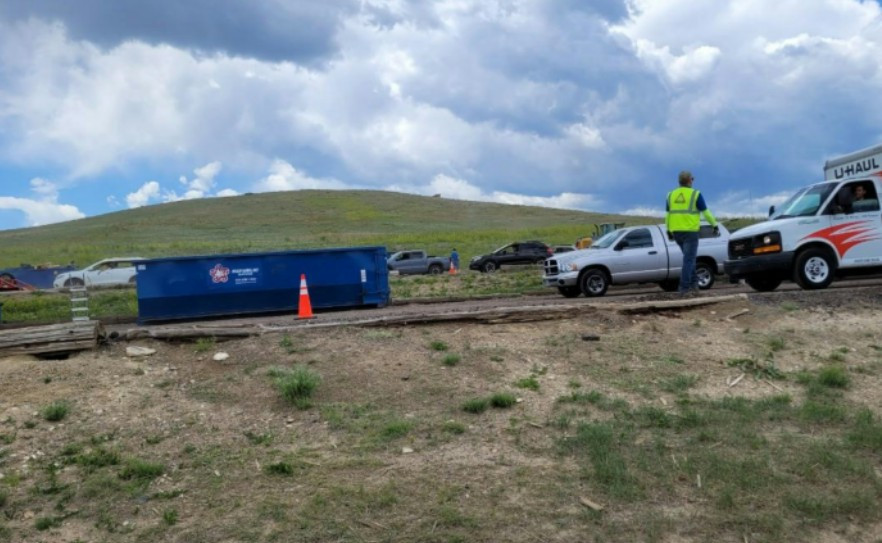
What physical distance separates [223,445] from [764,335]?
673cm

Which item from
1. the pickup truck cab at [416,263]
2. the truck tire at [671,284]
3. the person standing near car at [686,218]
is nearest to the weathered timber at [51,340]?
the person standing near car at [686,218]

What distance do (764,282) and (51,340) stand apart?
12.0m

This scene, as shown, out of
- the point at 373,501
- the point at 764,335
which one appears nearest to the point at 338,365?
the point at 373,501

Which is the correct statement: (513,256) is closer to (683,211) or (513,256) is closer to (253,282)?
(253,282)

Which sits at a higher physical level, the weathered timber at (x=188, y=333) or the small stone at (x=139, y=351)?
the weathered timber at (x=188, y=333)

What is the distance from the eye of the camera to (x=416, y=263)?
37.4 m

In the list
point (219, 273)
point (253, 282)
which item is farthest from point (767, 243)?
point (219, 273)

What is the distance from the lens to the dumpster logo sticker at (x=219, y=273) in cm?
1525

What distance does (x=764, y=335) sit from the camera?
9.15 metres

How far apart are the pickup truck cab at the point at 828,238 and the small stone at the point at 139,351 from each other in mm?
10070

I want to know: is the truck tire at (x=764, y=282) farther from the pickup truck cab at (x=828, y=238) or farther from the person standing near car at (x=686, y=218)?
the person standing near car at (x=686, y=218)

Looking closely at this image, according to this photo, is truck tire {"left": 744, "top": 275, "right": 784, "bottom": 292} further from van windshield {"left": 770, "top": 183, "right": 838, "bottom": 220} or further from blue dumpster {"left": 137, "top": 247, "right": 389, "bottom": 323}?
blue dumpster {"left": 137, "top": 247, "right": 389, "bottom": 323}

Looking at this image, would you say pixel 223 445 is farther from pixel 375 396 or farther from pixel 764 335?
pixel 764 335

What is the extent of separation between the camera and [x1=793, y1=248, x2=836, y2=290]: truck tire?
1266 centimetres
